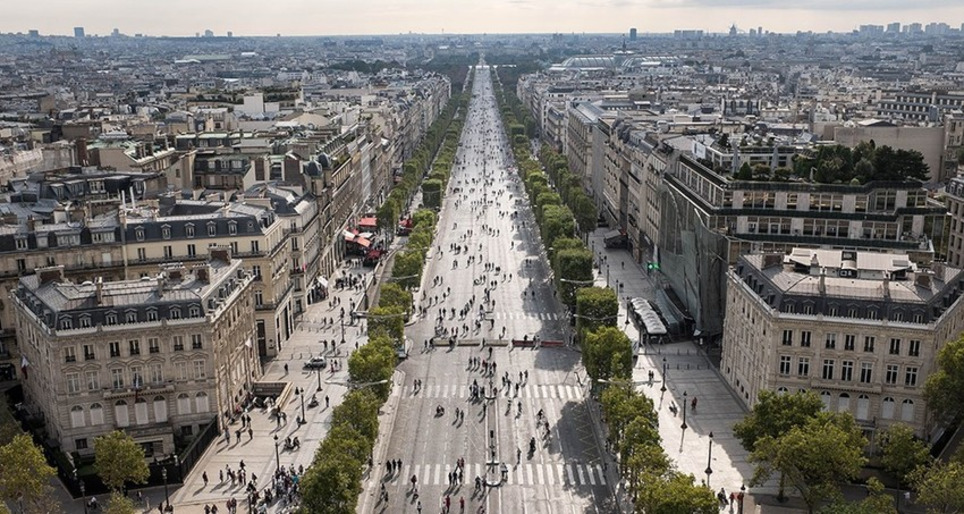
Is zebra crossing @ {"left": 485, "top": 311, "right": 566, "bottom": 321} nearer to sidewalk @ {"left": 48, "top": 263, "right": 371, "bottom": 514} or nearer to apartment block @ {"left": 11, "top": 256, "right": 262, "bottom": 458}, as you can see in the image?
sidewalk @ {"left": 48, "top": 263, "right": 371, "bottom": 514}

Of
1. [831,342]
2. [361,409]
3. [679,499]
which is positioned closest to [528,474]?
[361,409]

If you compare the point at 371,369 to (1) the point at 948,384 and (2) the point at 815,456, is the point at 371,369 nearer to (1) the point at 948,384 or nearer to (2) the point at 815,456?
(2) the point at 815,456

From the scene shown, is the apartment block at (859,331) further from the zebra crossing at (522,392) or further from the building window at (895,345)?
the zebra crossing at (522,392)

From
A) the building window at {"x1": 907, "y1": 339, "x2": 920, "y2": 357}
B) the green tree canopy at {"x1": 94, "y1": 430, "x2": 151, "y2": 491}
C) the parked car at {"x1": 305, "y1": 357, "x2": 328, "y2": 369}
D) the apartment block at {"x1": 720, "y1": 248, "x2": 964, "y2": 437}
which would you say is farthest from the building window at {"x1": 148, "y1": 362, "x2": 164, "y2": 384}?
the building window at {"x1": 907, "y1": 339, "x2": 920, "y2": 357}

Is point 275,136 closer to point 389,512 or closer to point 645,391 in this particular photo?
point 645,391

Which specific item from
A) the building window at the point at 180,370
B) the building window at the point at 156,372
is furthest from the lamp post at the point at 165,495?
the building window at the point at 180,370

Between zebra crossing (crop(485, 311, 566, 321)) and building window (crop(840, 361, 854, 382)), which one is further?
zebra crossing (crop(485, 311, 566, 321))

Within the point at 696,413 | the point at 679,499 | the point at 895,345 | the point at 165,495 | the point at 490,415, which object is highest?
the point at 895,345
